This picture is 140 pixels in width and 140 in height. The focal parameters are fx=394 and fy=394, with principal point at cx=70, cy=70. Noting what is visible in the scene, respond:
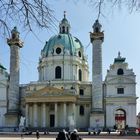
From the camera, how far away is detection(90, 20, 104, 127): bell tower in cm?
7725

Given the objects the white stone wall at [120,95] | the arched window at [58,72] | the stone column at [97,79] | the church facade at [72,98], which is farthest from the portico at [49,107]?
the arched window at [58,72]

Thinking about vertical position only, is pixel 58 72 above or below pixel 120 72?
above

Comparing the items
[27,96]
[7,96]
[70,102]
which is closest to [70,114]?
[70,102]

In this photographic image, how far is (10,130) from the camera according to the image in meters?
77.9

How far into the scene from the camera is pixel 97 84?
7925 centimetres

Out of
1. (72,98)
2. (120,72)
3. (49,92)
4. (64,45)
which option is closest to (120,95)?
(120,72)

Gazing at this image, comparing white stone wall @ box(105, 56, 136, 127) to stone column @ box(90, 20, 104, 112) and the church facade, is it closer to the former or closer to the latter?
the church facade

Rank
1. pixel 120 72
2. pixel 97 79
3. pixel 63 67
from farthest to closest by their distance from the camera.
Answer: pixel 63 67, pixel 120 72, pixel 97 79

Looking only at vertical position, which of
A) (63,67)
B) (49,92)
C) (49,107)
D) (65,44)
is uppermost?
(65,44)

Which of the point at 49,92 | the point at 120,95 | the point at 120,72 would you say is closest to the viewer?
the point at 49,92

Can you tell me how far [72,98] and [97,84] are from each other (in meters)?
5.77

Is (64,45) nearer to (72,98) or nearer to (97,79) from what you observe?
(97,79)

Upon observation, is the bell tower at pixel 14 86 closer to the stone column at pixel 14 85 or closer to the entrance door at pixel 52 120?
the stone column at pixel 14 85

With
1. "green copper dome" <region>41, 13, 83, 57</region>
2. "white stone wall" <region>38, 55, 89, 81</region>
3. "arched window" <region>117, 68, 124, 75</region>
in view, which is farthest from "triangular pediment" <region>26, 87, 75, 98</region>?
"green copper dome" <region>41, 13, 83, 57</region>
